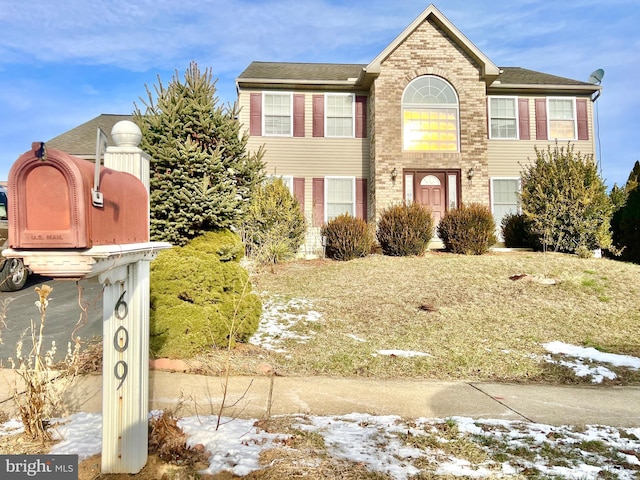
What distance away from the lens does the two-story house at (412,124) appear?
1452cm

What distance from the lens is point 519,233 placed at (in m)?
13.4

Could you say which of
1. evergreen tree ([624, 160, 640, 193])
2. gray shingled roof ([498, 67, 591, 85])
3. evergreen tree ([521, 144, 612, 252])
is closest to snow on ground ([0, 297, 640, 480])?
evergreen tree ([521, 144, 612, 252])

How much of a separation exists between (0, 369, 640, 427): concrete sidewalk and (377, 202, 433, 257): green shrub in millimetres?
7032

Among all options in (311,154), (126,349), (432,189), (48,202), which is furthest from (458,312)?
(311,154)

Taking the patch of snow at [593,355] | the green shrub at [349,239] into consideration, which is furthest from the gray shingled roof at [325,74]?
the patch of snow at [593,355]

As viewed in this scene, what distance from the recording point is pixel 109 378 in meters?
2.20

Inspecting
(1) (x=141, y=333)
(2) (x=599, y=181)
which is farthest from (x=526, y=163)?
(1) (x=141, y=333)

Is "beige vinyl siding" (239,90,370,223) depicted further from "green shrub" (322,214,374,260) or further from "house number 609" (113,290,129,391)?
"house number 609" (113,290,129,391)

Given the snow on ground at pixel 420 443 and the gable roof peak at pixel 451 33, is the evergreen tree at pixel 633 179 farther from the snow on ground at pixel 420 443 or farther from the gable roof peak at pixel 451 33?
the snow on ground at pixel 420 443

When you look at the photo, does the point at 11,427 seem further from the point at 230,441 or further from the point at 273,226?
the point at 273,226

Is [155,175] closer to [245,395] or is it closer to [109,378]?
[245,395]

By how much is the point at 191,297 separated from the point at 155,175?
223cm

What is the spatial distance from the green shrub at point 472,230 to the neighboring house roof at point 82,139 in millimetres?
12587

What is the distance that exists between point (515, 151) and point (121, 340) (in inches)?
669
